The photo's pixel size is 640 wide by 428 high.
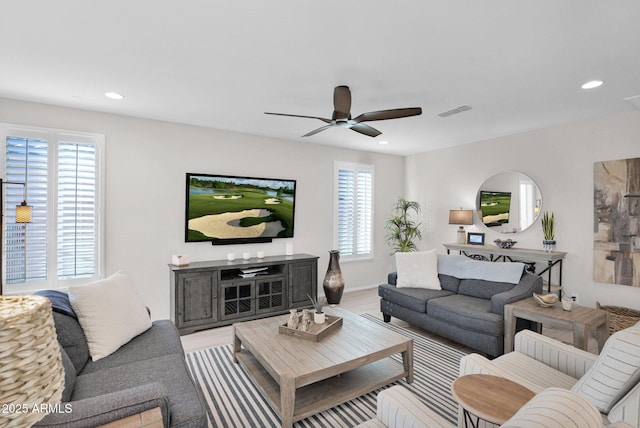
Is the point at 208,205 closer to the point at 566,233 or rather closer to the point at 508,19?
the point at 508,19

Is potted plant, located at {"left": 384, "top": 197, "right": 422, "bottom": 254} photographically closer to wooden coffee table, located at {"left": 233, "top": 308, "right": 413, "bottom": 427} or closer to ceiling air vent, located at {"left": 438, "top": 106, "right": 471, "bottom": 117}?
ceiling air vent, located at {"left": 438, "top": 106, "right": 471, "bottom": 117}

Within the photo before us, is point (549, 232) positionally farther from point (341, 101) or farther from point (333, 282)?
point (341, 101)

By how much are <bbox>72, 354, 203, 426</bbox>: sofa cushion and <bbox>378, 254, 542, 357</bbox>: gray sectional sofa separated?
104 inches

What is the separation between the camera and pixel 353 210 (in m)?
6.03

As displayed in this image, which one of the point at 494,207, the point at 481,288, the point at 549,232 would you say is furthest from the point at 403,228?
the point at 481,288

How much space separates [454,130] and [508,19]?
2783mm

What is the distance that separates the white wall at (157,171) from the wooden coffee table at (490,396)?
12.3 feet

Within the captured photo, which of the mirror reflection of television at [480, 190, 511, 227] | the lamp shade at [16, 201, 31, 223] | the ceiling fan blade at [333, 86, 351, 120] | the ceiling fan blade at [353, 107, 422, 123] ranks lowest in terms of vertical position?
the lamp shade at [16, 201, 31, 223]

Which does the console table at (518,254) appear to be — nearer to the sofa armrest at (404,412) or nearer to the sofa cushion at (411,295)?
the sofa cushion at (411,295)

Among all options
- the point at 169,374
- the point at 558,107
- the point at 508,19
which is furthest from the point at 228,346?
the point at 558,107

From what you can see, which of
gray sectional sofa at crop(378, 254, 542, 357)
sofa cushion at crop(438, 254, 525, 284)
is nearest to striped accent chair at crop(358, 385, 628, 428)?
gray sectional sofa at crop(378, 254, 542, 357)

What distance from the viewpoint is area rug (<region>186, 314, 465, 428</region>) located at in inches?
90.0

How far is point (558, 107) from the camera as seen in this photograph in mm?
3666

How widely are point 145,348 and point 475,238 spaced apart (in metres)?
4.88
